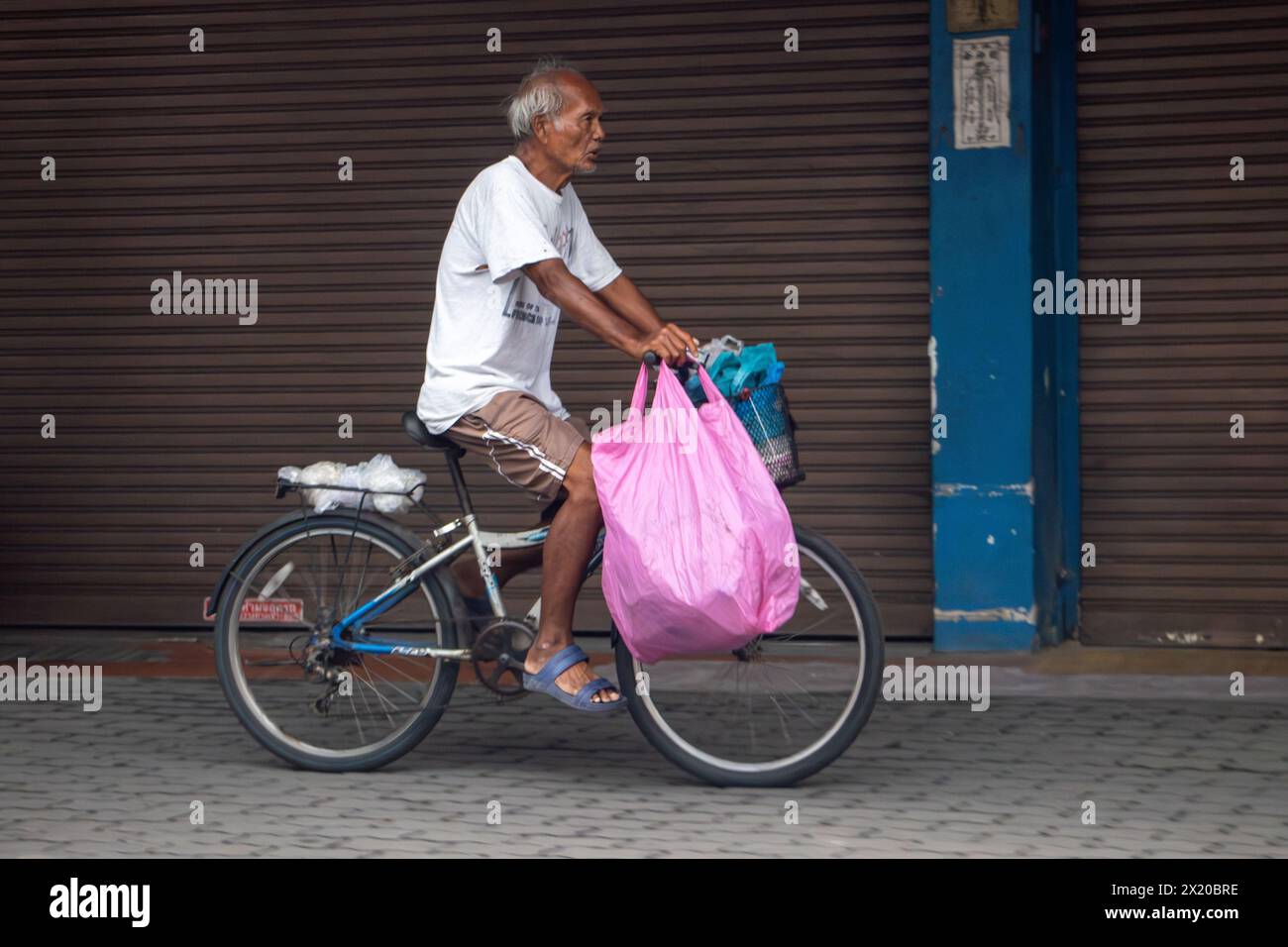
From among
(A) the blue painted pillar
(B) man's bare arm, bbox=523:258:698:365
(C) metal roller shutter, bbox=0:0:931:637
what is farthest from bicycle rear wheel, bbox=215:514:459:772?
(A) the blue painted pillar

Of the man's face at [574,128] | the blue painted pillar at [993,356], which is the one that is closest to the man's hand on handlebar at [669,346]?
the man's face at [574,128]

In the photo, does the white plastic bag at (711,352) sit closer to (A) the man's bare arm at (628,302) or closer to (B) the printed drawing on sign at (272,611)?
(A) the man's bare arm at (628,302)

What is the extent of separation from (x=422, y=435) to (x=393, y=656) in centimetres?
68

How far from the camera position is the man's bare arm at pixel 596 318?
500cm

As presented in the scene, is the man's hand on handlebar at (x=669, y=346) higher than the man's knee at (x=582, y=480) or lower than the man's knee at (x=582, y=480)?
higher

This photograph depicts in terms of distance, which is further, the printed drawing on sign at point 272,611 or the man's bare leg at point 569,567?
the printed drawing on sign at point 272,611

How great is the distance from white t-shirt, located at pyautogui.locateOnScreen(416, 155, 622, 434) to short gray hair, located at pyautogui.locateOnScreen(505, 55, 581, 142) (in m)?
0.10

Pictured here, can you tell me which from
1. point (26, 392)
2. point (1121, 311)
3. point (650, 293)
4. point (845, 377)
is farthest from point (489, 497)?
point (1121, 311)

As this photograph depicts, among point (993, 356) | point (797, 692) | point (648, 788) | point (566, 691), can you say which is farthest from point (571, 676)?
point (993, 356)

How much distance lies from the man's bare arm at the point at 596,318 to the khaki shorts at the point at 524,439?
1.04 ft

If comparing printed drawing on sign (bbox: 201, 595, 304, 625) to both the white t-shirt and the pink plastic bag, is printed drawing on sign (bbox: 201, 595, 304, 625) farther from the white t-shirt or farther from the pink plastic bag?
the pink plastic bag

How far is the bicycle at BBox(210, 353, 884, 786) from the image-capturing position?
5.32 meters

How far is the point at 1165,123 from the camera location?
7.51m

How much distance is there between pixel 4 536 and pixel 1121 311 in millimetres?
5033
